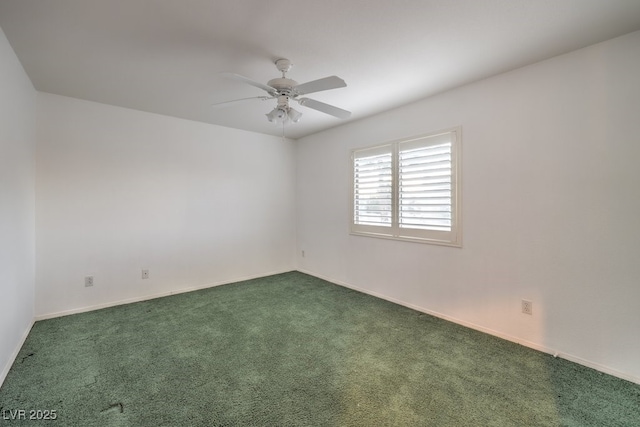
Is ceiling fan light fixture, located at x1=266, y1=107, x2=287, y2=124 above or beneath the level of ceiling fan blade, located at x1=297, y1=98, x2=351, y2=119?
beneath

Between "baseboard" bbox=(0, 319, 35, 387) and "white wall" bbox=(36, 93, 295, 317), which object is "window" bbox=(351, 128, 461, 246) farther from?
"baseboard" bbox=(0, 319, 35, 387)

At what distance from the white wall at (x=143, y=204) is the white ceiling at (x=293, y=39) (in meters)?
0.65

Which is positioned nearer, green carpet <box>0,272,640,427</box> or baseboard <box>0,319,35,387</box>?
green carpet <box>0,272,640,427</box>

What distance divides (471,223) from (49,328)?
4.36m

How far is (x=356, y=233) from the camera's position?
4047 millimetres

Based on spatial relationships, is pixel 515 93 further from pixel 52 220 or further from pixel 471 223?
pixel 52 220

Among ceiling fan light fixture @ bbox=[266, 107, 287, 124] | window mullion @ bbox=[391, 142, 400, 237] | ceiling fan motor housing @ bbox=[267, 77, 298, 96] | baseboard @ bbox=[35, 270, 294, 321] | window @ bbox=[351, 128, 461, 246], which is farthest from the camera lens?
window mullion @ bbox=[391, 142, 400, 237]

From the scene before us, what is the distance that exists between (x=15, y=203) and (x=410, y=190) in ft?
12.3

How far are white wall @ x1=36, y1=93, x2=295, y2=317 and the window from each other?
1739 mm

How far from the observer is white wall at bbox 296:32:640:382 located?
2.01 meters

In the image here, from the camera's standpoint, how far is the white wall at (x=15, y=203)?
6.70 feet

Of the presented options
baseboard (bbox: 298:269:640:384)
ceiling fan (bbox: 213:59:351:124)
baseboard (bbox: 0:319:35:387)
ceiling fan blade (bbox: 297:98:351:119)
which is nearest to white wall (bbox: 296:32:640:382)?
baseboard (bbox: 298:269:640:384)

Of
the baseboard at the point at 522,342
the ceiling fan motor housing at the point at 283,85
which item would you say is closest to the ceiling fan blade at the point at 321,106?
the ceiling fan motor housing at the point at 283,85

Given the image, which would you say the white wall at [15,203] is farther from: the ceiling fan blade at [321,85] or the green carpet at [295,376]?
the ceiling fan blade at [321,85]
